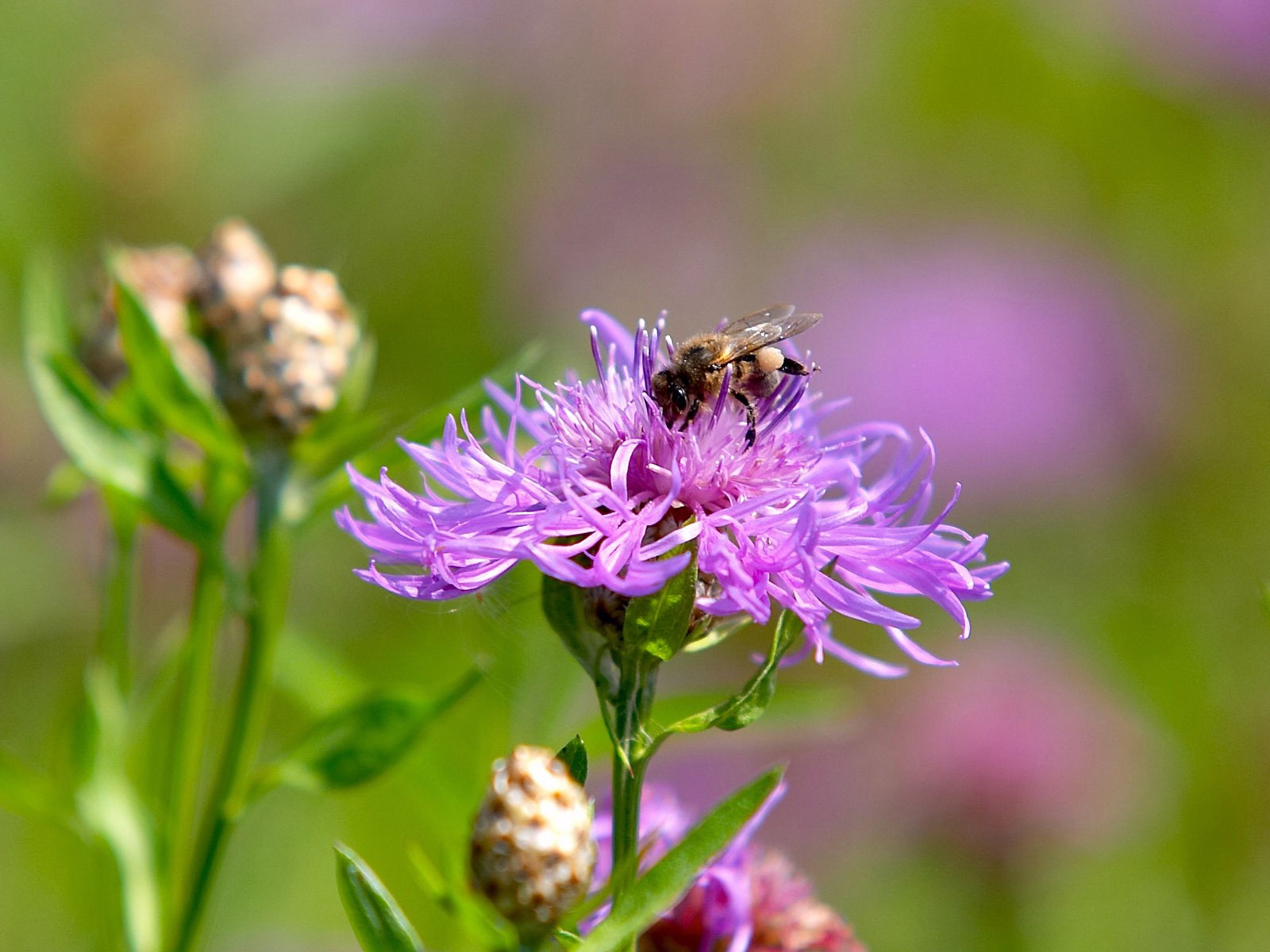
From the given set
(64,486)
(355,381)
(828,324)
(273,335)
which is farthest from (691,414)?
(828,324)

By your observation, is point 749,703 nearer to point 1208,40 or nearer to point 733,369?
point 733,369

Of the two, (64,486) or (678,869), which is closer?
(678,869)

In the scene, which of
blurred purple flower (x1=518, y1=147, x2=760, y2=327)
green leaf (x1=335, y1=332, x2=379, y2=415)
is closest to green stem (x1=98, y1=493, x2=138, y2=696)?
green leaf (x1=335, y1=332, x2=379, y2=415)

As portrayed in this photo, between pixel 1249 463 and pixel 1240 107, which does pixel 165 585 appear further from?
pixel 1240 107

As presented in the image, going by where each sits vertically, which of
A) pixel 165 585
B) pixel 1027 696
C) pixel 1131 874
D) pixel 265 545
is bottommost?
pixel 165 585

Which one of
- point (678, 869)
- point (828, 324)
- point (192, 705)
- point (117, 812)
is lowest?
point (828, 324)

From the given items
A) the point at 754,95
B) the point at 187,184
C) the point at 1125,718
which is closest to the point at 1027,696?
the point at 1125,718
